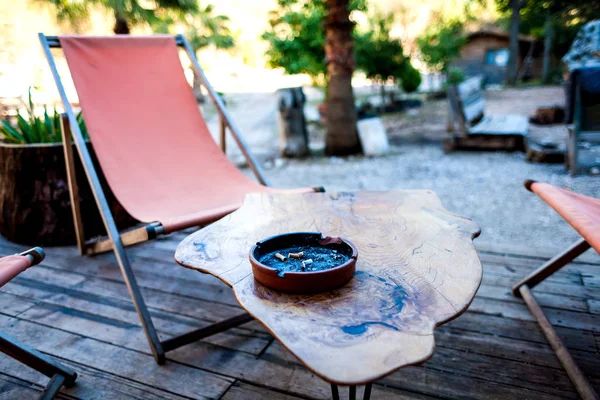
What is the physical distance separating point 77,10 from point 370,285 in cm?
961

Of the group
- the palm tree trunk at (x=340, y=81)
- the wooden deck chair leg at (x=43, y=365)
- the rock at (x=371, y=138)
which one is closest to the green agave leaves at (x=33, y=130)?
the wooden deck chair leg at (x=43, y=365)

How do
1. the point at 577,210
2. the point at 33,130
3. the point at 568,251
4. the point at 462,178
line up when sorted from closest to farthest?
1. the point at 577,210
2. the point at 568,251
3. the point at 33,130
4. the point at 462,178

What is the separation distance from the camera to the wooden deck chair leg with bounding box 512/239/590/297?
161cm

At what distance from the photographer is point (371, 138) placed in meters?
5.37

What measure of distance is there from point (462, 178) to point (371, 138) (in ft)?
4.91

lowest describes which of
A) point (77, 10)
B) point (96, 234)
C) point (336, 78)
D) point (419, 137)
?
point (419, 137)

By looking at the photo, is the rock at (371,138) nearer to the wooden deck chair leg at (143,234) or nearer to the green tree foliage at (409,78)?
the wooden deck chair leg at (143,234)

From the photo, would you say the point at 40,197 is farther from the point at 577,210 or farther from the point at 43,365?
the point at 577,210

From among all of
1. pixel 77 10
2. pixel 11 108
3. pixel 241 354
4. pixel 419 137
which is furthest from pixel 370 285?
pixel 77 10

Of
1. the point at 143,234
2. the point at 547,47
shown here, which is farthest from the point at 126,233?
the point at 547,47

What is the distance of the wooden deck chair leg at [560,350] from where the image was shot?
1.21 m

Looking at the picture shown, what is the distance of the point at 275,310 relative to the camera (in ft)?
2.78

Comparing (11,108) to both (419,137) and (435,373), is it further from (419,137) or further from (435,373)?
(435,373)

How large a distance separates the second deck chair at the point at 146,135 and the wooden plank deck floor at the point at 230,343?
31cm
